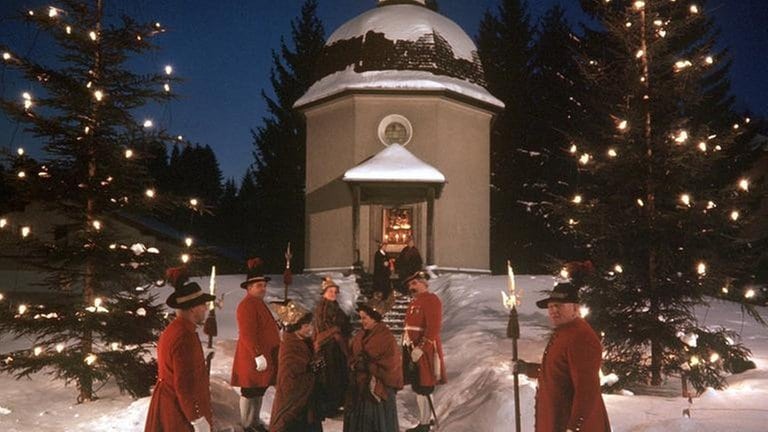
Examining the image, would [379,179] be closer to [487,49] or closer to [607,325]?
[607,325]

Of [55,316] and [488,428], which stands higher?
[55,316]

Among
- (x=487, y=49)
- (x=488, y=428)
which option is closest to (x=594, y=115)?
(x=487, y=49)

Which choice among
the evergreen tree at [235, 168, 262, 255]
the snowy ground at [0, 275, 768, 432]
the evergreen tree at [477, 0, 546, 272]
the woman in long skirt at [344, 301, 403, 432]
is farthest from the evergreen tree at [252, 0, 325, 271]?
the woman in long skirt at [344, 301, 403, 432]

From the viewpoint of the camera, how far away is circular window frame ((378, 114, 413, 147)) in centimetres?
2100

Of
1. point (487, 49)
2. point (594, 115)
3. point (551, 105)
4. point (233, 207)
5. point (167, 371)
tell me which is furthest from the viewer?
point (233, 207)

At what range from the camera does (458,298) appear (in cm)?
1712

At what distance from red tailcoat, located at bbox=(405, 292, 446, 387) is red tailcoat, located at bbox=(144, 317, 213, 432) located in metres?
3.98

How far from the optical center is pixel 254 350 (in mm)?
7809

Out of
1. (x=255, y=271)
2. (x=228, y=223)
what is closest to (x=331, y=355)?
(x=255, y=271)

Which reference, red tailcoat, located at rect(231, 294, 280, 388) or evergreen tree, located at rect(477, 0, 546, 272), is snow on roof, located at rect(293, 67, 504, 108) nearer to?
evergreen tree, located at rect(477, 0, 546, 272)

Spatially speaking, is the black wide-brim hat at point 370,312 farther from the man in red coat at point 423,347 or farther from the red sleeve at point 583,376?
the red sleeve at point 583,376

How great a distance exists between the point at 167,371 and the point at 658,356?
7463mm

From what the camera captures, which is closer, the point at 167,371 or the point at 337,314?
the point at 167,371

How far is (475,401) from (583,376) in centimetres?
488
